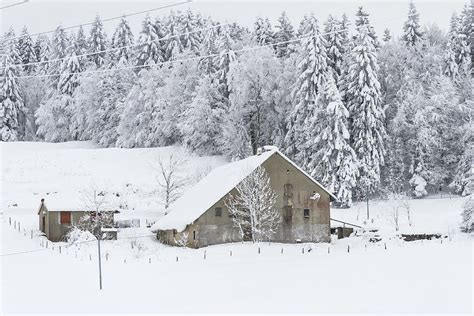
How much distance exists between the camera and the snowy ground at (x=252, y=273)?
27.0 metres

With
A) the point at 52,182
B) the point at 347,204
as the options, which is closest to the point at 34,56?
the point at 52,182

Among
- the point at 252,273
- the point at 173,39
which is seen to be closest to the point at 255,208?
the point at 252,273

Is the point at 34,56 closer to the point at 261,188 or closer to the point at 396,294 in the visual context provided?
the point at 261,188

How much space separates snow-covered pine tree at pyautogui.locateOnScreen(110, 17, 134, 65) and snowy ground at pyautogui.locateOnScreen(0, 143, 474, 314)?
4113 centimetres

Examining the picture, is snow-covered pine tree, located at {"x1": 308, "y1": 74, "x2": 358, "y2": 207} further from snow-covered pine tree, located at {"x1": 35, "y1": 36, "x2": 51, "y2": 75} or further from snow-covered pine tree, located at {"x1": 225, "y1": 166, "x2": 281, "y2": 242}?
snow-covered pine tree, located at {"x1": 35, "y1": 36, "x2": 51, "y2": 75}

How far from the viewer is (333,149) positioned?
6147 cm

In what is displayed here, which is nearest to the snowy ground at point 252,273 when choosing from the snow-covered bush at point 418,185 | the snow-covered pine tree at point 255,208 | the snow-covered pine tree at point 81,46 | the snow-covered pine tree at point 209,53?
the snow-covered bush at point 418,185

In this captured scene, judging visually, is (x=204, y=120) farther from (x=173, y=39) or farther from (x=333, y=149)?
(x=173, y=39)

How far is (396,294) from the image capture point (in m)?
27.6

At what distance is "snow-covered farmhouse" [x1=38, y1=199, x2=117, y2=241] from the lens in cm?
5059

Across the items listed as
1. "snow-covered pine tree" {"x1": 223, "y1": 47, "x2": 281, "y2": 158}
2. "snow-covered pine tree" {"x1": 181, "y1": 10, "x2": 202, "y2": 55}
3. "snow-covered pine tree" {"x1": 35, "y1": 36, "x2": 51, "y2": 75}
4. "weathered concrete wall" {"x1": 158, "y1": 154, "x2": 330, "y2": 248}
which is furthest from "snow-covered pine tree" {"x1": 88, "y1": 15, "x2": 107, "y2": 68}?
"weathered concrete wall" {"x1": 158, "y1": 154, "x2": 330, "y2": 248}

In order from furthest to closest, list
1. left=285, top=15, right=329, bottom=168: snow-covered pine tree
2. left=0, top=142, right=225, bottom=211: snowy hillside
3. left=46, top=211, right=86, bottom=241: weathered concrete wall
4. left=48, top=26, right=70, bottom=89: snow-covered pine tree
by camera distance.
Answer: left=48, top=26, right=70, bottom=89: snow-covered pine tree
left=0, top=142, right=225, bottom=211: snowy hillside
left=285, top=15, right=329, bottom=168: snow-covered pine tree
left=46, top=211, right=86, bottom=241: weathered concrete wall

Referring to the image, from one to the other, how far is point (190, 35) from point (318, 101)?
34706 millimetres

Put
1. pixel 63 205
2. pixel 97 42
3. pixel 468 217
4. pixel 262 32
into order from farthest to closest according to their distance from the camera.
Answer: pixel 97 42 < pixel 262 32 < pixel 63 205 < pixel 468 217
